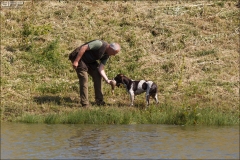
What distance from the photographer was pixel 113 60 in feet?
65.7

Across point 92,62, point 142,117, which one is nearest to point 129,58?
point 92,62

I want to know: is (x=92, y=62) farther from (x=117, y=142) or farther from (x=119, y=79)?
(x=117, y=142)

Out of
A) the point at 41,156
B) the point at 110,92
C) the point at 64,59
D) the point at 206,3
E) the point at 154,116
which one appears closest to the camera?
the point at 41,156

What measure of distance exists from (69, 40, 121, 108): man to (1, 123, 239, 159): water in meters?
2.28

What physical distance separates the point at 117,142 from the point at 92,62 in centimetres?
485

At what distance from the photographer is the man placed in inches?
616

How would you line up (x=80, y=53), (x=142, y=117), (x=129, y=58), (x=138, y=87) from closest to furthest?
(x=142, y=117)
(x=80, y=53)
(x=138, y=87)
(x=129, y=58)

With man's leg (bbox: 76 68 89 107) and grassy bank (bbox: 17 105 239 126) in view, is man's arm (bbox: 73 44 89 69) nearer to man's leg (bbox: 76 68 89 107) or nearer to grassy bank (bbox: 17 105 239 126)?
man's leg (bbox: 76 68 89 107)

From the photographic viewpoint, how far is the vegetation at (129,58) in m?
14.9

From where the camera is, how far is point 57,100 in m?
16.6

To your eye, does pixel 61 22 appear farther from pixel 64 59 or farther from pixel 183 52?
pixel 183 52

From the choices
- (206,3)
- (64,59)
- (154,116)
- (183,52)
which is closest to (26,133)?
(154,116)

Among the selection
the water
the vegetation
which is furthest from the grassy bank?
the water

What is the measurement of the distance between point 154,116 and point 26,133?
10.7 ft
